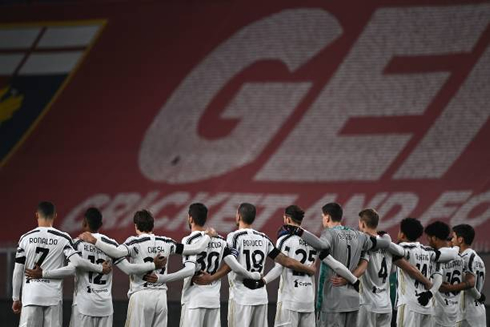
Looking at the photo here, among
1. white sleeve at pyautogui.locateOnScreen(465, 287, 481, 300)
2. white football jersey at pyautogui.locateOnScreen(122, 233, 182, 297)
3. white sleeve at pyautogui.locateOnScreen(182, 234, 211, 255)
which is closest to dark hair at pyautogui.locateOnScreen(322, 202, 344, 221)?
white sleeve at pyautogui.locateOnScreen(182, 234, 211, 255)

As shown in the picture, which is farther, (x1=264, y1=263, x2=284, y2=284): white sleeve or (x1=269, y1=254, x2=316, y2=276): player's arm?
(x1=264, y1=263, x2=284, y2=284): white sleeve

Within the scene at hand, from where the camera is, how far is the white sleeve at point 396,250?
410 inches

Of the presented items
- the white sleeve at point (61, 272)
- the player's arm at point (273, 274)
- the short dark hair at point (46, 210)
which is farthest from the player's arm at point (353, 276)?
the short dark hair at point (46, 210)

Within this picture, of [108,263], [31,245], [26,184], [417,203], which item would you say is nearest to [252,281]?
[108,263]

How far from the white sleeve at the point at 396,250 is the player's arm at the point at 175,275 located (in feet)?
6.75

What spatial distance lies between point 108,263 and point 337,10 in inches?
566

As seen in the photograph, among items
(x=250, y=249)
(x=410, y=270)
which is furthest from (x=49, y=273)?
(x=410, y=270)

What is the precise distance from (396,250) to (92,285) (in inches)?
124

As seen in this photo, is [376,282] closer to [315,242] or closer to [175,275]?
[315,242]

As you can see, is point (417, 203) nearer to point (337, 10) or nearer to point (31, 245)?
point (337, 10)

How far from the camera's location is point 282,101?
22938 mm

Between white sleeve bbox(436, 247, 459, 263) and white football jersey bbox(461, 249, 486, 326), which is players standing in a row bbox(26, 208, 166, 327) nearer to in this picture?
white sleeve bbox(436, 247, 459, 263)

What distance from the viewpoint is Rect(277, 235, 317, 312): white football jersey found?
33.6 ft

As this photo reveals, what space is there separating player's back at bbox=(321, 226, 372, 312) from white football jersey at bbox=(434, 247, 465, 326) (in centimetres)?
129
